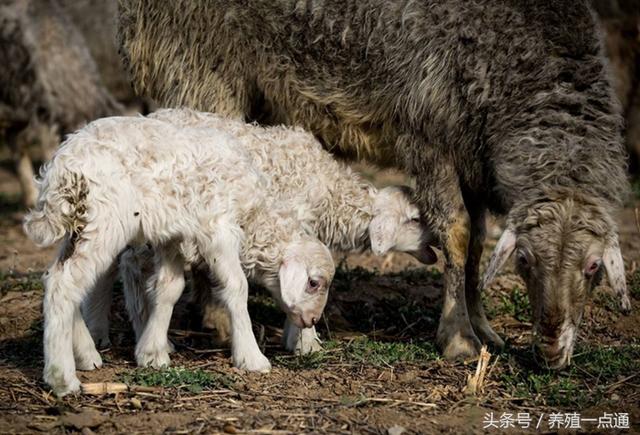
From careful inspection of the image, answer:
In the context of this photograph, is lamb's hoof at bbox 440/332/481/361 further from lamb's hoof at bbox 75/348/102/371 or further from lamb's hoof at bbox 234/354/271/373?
lamb's hoof at bbox 75/348/102/371

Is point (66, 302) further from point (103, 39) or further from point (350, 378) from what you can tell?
point (103, 39)

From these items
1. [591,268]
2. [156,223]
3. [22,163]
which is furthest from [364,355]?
[22,163]

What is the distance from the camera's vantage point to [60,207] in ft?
16.5

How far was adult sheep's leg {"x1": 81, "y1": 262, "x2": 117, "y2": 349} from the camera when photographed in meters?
6.09

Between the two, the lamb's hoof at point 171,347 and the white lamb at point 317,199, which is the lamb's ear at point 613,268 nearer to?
the white lamb at point 317,199

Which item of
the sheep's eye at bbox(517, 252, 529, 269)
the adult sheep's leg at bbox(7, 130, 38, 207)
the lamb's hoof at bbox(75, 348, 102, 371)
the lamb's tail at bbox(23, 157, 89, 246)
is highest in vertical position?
the lamb's tail at bbox(23, 157, 89, 246)

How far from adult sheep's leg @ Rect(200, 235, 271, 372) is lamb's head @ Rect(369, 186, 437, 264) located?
1.00 metres

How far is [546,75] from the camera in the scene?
5.70 metres

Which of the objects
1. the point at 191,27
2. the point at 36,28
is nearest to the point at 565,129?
the point at 191,27

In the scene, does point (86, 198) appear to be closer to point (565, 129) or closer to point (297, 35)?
point (297, 35)

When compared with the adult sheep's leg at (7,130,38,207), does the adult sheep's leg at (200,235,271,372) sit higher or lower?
higher

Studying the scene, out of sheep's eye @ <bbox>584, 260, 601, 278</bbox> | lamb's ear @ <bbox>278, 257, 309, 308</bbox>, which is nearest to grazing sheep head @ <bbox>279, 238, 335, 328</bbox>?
lamb's ear @ <bbox>278, 257, 309, 308</bbox>

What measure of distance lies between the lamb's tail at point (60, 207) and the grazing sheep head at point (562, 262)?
6.85 ft

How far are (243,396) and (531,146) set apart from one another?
6.54 ft
